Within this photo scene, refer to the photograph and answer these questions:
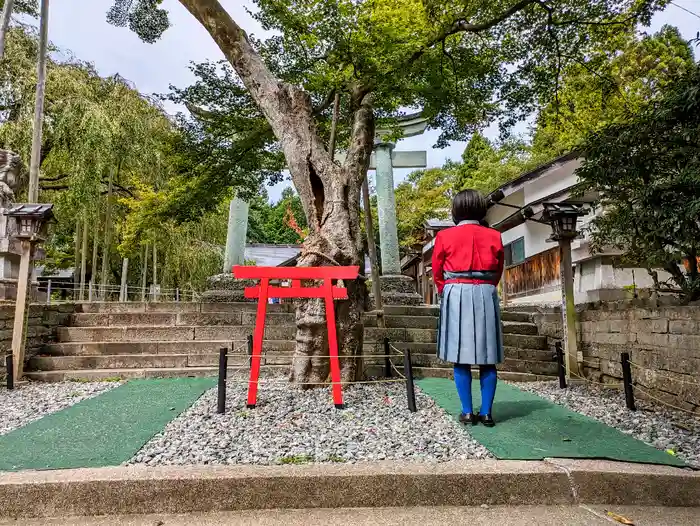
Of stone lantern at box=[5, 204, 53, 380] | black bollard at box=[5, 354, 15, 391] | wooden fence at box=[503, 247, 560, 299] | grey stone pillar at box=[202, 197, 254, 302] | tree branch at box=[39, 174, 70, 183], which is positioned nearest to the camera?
black bollard at box=[5, 354, 15, 391]

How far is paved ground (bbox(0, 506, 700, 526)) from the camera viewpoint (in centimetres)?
229

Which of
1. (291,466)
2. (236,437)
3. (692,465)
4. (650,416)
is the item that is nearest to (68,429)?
(236,437)

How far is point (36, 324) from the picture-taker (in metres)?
6.62

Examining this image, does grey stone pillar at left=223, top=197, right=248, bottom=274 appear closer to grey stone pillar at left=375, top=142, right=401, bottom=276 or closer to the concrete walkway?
grey stone pillar at left=375, top=142, right=401, bottom=276

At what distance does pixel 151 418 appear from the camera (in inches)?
155

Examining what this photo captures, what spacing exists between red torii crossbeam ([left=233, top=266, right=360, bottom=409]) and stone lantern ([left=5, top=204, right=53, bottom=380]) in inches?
141

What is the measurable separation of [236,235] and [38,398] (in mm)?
7148

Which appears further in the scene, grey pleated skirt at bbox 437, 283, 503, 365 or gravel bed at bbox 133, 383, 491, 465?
grey pleated skirt at bbox 437, 283, 503, 365

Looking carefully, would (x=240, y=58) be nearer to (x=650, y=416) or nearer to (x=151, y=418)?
(x=151, y=418)

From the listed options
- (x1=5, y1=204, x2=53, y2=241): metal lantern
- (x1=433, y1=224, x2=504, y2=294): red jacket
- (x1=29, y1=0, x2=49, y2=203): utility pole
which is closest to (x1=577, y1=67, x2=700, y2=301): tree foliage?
(x1=433, y1=224, x2=504, y2=294): red jacket

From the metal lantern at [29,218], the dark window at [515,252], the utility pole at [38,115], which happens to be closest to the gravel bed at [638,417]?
the metal lantern at [29,218]

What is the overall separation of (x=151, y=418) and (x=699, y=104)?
18.5 feet

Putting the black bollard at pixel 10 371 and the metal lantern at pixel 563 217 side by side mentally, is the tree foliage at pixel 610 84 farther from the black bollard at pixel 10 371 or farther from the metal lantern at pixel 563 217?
the black bollard at pixel 10 371

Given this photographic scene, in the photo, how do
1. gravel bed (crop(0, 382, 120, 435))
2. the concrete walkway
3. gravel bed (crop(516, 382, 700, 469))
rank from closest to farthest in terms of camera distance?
the concrete walkway < gravel bed (crop(516, 382, 700, 469)) < gravel bed (crop(0, 382, 120, 435))
